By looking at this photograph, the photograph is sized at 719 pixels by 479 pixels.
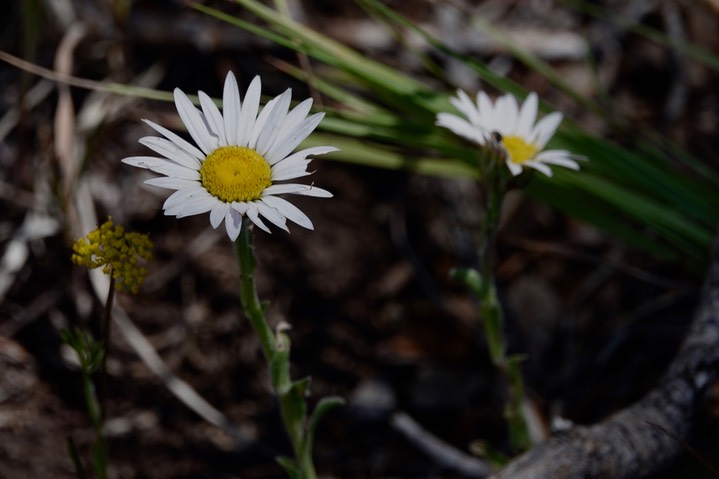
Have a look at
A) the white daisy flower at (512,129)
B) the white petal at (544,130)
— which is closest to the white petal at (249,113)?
the white daisy flower at (512,129)

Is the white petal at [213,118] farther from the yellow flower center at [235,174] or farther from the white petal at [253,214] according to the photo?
the white petal at [253,214]

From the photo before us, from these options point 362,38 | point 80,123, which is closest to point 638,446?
point 362,38

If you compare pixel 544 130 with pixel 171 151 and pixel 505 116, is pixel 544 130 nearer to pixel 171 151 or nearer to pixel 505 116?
pixel 505 116

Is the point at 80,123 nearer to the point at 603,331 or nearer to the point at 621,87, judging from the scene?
the point at 603,331

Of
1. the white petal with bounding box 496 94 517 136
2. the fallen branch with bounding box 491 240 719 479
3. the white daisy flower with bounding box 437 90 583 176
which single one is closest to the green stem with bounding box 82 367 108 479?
the fallen branch with bounding box 491 240 719 479

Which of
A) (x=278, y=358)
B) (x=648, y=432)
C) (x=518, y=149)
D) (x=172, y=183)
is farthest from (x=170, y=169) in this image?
(x=648, y=432)
